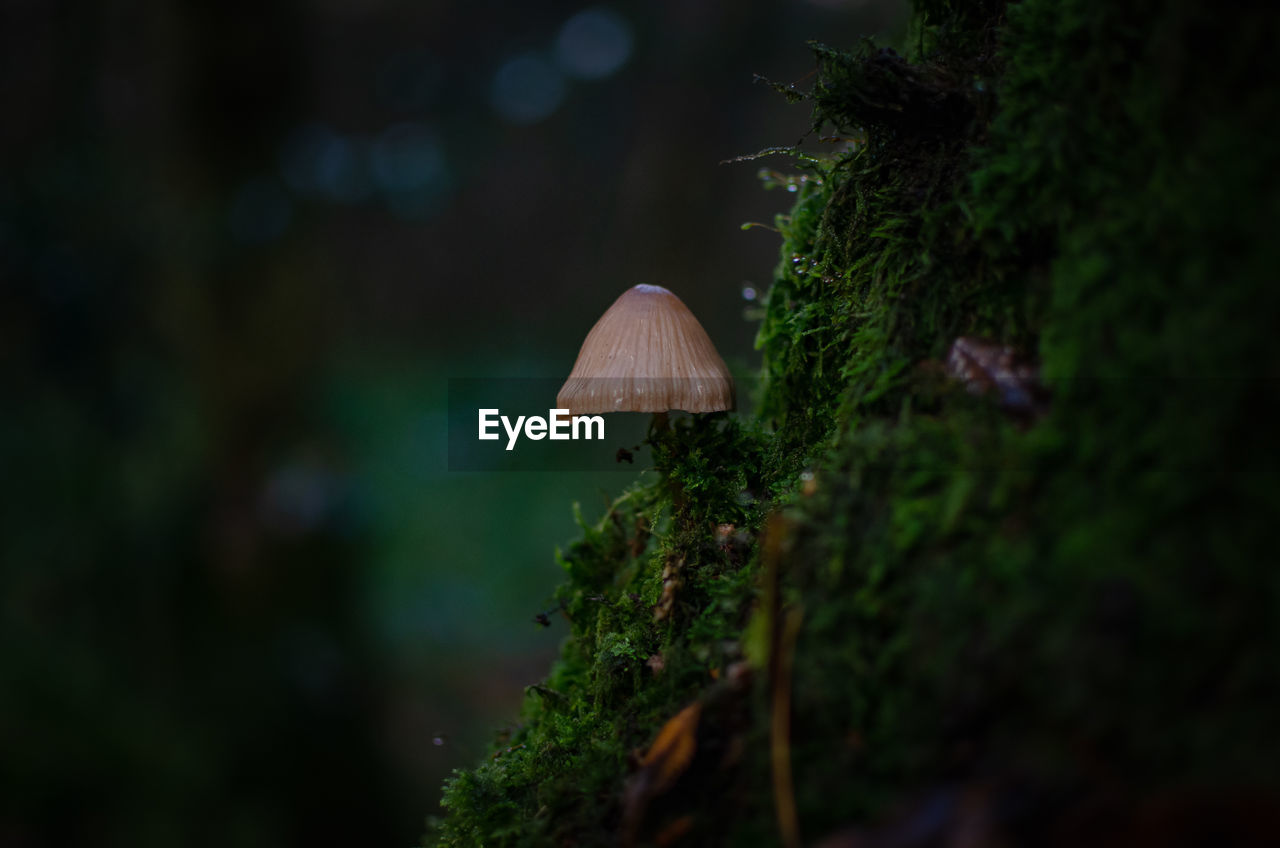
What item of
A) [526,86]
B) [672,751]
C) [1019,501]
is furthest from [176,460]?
[526,86]

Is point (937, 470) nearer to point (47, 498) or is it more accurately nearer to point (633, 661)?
point (633, 661)

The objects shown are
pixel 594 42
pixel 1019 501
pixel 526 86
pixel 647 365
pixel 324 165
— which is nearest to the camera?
pixel 1019 501

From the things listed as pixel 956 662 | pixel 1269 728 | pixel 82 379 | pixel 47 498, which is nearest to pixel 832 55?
pixel 956 662

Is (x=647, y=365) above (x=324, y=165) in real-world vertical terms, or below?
below

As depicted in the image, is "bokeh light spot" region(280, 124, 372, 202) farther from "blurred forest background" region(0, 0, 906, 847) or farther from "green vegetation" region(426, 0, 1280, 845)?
"green vegetation" region(426, 0, 1280, 845)

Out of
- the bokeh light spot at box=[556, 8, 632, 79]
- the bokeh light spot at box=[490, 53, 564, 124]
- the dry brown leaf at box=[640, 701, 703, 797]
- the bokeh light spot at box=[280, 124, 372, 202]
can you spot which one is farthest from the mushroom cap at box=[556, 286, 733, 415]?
the bokeh light spot at box=[490, 53, 564, 124]

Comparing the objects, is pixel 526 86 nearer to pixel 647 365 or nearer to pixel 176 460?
pixel 176 460

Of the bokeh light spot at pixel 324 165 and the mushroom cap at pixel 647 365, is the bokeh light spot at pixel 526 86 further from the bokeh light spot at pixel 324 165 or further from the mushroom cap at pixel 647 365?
the mushroom cap at pixel 647 365
